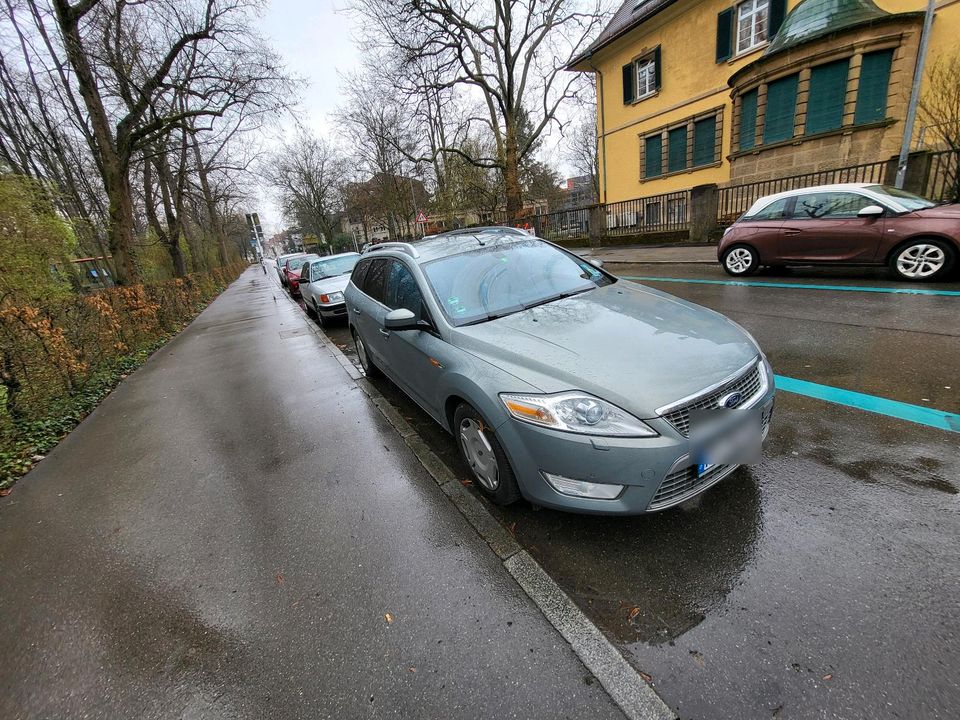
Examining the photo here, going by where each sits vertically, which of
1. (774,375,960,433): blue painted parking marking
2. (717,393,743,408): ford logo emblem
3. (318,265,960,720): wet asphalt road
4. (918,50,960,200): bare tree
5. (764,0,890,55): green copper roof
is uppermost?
(764,0,890,55): green copper roof

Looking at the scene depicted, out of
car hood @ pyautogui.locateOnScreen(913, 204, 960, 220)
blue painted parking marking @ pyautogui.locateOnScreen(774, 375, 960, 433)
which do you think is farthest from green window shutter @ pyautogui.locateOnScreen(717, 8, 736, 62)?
blue painted parking marking @ pyautogui.locateOnScreen(774, 375, 960, 433)

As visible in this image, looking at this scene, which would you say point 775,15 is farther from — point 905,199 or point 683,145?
point 905,199

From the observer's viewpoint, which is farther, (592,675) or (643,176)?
(643,176)

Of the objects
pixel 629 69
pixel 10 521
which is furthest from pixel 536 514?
pixel 629 69

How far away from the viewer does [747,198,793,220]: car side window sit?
7652 mm

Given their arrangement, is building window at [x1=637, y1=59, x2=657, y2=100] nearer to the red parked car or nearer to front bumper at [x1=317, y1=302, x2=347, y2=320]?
the red parked car

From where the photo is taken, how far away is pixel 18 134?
628 inches

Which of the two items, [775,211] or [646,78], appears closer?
[775,211]

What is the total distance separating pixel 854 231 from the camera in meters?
6.82

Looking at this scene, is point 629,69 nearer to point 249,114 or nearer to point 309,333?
point 249,114

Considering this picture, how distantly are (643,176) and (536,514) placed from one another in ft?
70.8

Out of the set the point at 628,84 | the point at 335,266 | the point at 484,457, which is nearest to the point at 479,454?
the point at 484,457

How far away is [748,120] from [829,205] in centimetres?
1085

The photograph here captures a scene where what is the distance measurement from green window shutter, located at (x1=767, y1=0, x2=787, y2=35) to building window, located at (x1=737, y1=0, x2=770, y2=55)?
0.70ft
